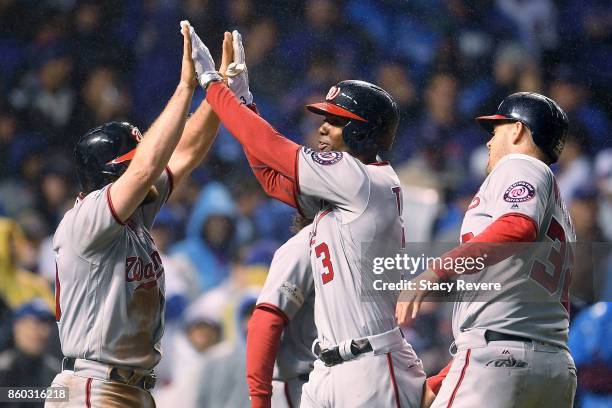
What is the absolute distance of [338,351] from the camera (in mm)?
3398

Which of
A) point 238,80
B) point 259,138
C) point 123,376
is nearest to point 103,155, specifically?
point 238,80

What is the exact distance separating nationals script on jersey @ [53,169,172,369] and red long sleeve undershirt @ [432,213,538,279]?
117cm

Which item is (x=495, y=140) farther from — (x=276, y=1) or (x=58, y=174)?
(x=58, y=174)

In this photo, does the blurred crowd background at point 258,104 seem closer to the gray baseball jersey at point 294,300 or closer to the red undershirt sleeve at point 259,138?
the gray baseball jersey at point 294,300

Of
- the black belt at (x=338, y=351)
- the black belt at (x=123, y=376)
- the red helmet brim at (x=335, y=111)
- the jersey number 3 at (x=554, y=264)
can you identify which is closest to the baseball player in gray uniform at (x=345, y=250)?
the black belt at (x=338, y=351)

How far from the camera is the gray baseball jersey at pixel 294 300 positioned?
3.84 meters

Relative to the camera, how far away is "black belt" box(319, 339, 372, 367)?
11.1ft

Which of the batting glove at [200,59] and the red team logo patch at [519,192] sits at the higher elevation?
the batting glove at [200,59]

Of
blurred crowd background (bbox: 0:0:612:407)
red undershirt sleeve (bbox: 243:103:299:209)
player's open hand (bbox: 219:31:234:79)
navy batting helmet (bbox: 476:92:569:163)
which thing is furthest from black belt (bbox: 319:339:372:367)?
blurred crowd background (bbox: 0:0:612:407)

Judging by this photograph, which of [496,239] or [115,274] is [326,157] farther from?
[115,274]

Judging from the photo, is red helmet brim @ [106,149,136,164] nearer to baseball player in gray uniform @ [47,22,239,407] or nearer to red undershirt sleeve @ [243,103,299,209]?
baseball player in gray uniform @ [47,22,239,407]

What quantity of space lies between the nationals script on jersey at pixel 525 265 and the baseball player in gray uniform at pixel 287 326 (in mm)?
715

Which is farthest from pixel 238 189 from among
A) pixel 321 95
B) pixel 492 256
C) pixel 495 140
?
pixel 492 256

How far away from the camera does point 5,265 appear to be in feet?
20.8
